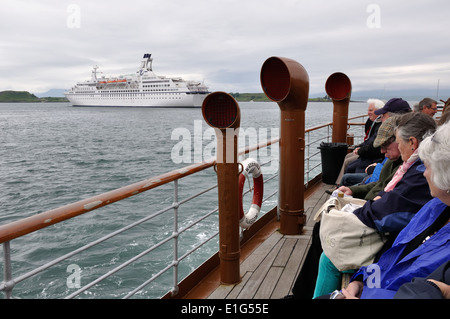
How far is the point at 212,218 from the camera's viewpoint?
7609 millimetres

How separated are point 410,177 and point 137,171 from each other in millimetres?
14804

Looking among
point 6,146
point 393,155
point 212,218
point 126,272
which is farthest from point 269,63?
point 6,146

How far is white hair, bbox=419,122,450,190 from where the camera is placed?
1.09 metres

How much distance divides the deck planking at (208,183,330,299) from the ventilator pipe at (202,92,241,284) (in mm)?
113

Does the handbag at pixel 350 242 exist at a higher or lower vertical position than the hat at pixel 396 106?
lower

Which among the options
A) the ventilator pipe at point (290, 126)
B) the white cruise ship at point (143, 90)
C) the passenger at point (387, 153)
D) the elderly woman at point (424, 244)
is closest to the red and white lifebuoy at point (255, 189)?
the ventilator pipe at point (290, 126)

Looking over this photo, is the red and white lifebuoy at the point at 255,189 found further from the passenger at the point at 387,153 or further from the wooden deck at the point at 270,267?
the passenger at the point at 387,153

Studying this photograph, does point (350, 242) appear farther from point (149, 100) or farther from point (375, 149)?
point (149, 100)

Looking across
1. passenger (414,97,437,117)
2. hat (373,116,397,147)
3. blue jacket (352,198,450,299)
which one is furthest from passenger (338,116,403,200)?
passenger (414,97,437,117)

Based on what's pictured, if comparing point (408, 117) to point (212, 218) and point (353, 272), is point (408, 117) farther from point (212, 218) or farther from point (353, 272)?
point (212, 218)

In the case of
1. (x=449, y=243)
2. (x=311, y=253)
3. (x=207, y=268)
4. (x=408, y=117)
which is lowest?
(x=207, y=268)

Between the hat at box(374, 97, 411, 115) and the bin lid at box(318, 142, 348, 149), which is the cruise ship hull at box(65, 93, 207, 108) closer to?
the bin lid at box(318, 142, 348, 149)

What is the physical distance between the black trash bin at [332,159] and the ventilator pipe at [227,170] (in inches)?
118

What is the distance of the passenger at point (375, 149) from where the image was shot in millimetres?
3381
